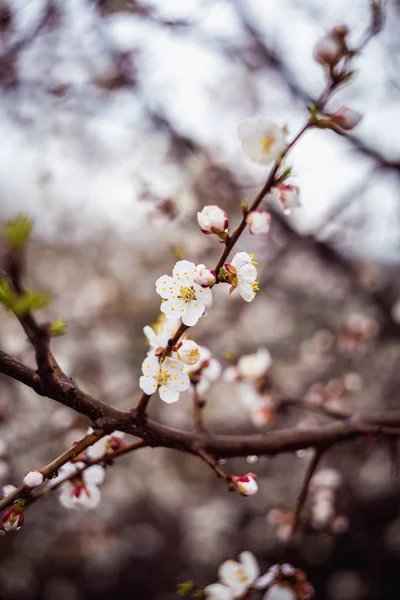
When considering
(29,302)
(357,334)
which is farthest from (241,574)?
(357,334)

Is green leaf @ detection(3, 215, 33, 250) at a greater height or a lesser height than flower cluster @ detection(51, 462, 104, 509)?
greater

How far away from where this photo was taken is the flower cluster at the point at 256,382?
1.99 meters

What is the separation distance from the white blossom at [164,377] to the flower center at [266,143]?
625 millimetres

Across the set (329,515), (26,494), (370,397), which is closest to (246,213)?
(26,494)

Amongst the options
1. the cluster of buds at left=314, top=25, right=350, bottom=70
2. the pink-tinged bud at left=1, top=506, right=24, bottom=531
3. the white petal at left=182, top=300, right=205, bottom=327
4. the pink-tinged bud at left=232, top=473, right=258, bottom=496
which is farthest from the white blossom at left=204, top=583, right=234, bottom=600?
the cluster of buds at left=314, top=25, right=350, bottom=70

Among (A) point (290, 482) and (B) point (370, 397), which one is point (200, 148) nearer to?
(B) point (370, 397)

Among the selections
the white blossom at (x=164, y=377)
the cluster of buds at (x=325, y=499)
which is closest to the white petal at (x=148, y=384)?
the white blossom at (x=164, y=377)

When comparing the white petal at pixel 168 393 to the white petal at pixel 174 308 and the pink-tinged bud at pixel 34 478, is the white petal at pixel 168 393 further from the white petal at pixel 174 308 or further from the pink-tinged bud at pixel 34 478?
the pink-tinged bud at pixel 34 478

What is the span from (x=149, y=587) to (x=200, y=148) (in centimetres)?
505

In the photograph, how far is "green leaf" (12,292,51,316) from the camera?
68 centimetres

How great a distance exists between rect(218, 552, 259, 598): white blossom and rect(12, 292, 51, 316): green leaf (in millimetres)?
1199

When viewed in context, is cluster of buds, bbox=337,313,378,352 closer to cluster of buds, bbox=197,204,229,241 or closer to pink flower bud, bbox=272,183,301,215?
pink flower bud, bbox=272,183,301,215

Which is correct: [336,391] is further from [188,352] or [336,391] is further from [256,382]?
[188,352]

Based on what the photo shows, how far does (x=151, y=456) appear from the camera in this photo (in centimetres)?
588
